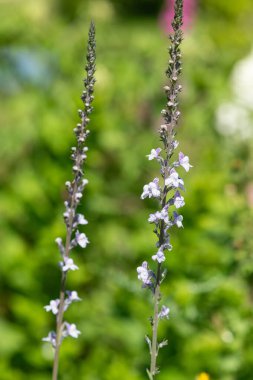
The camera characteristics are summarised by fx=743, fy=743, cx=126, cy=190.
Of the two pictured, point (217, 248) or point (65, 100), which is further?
point (65, 100)

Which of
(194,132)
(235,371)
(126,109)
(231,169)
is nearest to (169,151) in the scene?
(235,371)

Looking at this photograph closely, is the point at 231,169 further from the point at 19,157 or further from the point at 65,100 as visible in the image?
the point at 19,157

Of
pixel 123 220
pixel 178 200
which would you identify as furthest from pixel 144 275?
pixel 123 220

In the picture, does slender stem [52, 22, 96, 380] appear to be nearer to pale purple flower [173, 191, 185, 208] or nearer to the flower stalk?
the flower stalk

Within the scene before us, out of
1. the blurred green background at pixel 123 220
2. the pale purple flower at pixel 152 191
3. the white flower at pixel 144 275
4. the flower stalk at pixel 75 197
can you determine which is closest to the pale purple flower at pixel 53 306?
the flower stalk at pixel 75 197

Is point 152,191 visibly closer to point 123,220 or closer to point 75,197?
point 75,197

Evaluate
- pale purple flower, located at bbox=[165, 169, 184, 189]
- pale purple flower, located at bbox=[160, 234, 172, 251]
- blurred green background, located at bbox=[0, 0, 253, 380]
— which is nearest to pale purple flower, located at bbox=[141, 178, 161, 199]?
pale purple flower, located at bbox=[165, 169, 184, 189]

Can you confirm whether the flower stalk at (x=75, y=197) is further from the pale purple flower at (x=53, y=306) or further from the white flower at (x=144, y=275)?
the white flower at (x=144, y=275)

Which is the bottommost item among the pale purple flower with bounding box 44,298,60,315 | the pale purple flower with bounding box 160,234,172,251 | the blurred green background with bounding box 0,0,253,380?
the pale purple flower with bounding box 44,298,60,315
